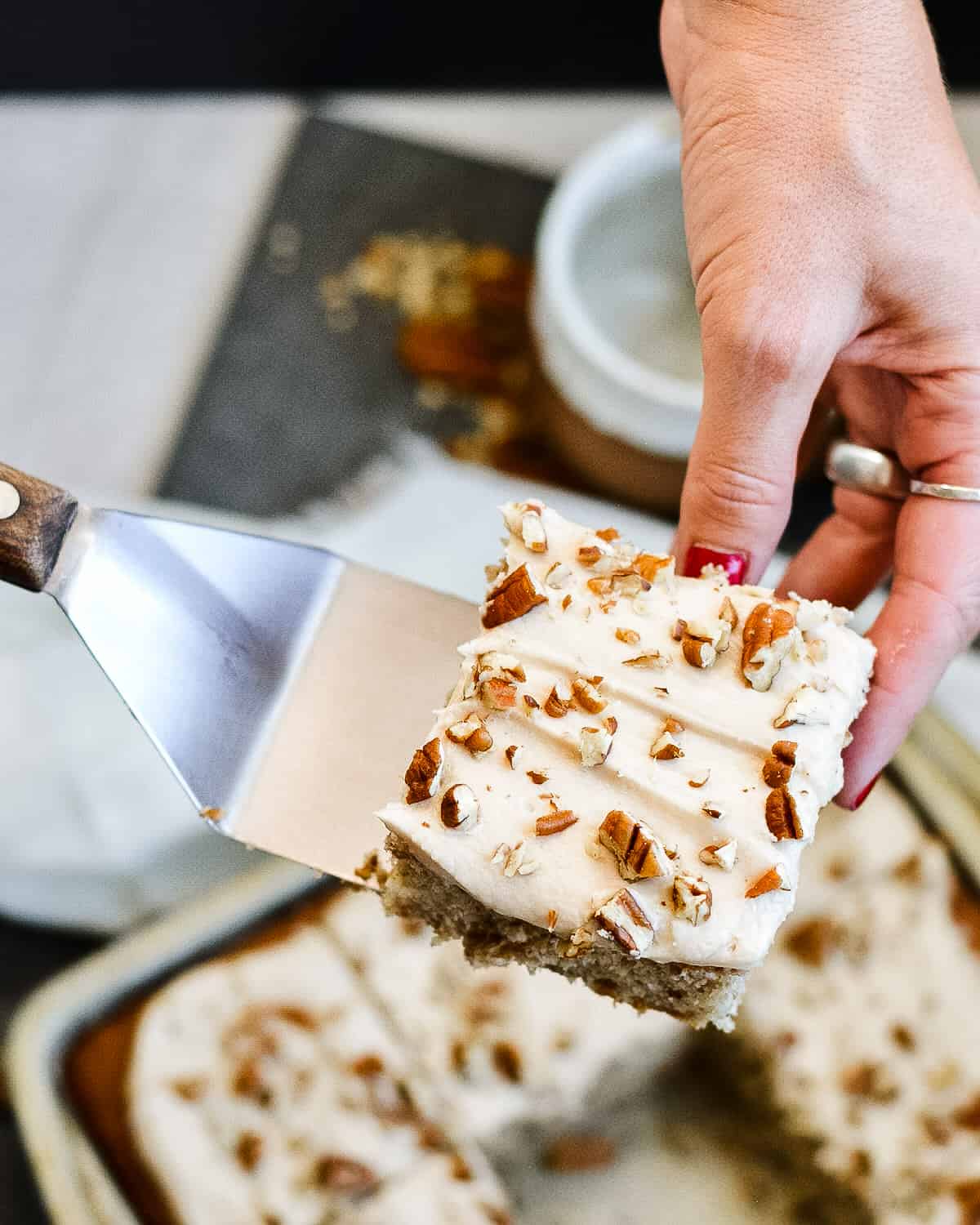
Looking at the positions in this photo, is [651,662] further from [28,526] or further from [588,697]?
[28,526]

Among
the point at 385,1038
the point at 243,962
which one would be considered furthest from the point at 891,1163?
the point at 243,962

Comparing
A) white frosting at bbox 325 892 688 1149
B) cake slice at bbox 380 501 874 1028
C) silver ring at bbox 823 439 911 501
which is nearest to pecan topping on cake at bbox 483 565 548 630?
cake slice at bbox 380 501 874 1028

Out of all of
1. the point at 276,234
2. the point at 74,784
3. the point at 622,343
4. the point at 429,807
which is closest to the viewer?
the point at 429,807

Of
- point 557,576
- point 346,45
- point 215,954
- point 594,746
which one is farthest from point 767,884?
point 346,45

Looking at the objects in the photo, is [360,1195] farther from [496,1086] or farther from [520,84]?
[520,84]

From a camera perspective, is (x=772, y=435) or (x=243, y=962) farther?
(x=243, y=962)

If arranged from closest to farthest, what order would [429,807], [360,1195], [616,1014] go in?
[429,807]
[360,1195]
[616,1014]

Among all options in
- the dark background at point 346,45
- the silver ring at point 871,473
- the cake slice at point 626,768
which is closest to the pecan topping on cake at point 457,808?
the cake slice at point 626,768

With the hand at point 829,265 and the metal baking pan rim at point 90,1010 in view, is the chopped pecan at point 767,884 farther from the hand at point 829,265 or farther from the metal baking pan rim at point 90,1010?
the metal baking pan rim at point 90,1010
